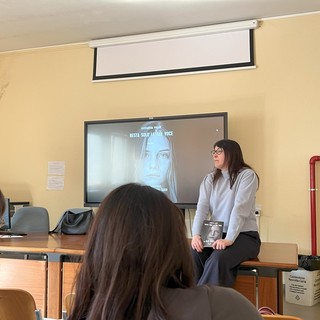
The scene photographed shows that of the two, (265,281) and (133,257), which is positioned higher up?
(133,257)

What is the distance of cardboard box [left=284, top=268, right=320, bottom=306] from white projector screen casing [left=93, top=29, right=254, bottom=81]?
7.02 feet

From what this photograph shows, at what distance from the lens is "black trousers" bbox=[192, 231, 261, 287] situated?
7.43ft

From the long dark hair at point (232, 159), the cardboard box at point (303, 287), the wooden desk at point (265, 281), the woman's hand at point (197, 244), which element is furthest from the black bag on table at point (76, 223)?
the cardboard box at point (303, 287)

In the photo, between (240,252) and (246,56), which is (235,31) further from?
(240,252)

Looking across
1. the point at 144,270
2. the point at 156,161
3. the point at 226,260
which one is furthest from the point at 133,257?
the point at 156,161

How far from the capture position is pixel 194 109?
4.48 metres

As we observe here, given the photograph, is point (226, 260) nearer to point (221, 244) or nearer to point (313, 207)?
point (221, 244)

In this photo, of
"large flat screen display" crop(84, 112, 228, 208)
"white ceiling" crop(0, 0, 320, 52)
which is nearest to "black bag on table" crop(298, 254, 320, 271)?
"large flat screen display" crop(84, 112, 228, 208)

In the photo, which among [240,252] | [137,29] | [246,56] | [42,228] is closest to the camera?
[240,252]

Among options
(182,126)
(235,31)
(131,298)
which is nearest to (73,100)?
(182,126)

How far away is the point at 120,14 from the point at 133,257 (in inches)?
149

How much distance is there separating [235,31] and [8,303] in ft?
11.9

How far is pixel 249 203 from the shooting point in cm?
254

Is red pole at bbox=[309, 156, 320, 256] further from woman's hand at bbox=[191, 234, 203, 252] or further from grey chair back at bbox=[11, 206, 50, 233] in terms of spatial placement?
grey chair back at bbox=[11, 206, 50, 233]
